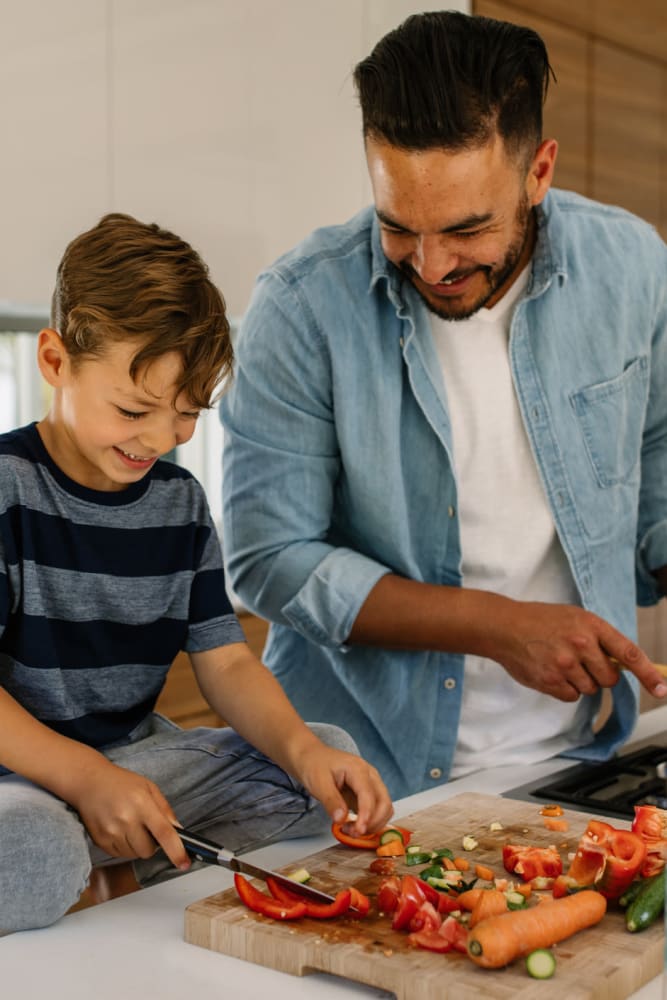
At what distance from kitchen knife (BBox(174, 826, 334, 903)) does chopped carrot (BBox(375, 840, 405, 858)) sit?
0.10 m

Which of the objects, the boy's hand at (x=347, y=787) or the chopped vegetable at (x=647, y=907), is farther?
the boy's hand at (x=347, y=787)

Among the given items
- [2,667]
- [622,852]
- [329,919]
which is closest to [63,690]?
[2,667]

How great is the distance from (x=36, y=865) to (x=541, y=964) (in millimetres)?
405

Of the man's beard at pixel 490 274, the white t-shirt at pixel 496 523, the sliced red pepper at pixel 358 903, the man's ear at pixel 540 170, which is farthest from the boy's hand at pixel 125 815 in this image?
the man's ear at pixel 540 170

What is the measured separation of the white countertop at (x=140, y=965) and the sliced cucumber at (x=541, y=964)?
0.07 m

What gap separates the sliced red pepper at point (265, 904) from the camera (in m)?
1.01

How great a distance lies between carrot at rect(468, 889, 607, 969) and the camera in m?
0.91

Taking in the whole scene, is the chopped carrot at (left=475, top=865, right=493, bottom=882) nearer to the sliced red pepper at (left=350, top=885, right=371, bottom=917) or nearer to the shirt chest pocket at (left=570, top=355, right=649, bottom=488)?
the sliced red pepper at (left=350, top=885, right=371, bottom=917)

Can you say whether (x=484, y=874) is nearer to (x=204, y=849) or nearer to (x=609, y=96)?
(x=204, y=849)

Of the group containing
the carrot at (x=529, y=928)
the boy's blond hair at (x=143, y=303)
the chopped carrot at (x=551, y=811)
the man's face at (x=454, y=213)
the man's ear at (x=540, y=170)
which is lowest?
the chopped carrot at (x=551, y=811)

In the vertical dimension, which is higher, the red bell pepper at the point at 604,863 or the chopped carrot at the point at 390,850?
the red bell pepper at the point at 604,863

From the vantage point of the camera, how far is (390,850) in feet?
3.81

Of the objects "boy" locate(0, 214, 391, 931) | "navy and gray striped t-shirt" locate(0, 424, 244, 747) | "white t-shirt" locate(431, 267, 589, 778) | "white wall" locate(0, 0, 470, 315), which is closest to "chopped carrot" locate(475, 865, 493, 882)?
"boy" locate(0, 214, 391, 931)

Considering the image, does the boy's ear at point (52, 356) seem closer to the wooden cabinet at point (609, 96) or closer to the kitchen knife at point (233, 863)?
the kitchen knife at point (233, 863)
